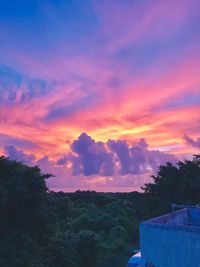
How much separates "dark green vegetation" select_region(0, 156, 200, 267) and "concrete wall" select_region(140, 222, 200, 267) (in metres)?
13.9

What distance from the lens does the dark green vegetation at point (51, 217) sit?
1105 inches

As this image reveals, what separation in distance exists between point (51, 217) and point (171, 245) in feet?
62.2

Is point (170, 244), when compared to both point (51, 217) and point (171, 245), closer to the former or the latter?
point (171, 245)

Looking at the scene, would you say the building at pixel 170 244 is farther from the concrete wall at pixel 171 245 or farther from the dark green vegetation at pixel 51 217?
the dark green vegetation at pixel 51 217

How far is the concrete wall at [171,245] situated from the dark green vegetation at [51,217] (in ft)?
45.6

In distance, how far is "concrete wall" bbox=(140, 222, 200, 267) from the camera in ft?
35.1

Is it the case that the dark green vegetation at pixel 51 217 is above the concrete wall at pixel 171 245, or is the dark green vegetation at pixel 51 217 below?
above

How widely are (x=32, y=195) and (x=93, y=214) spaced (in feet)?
121

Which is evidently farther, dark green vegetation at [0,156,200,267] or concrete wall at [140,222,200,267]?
dark green vegetation at [0,156,200,267]

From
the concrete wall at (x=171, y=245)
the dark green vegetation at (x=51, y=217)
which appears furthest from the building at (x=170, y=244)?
the dark green vegetation at (x=51, y=217)

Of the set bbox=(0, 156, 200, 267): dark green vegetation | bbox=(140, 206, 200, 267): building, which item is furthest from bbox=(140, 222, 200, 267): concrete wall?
bbox=(0, 156, 200, 267): dark green vegetation

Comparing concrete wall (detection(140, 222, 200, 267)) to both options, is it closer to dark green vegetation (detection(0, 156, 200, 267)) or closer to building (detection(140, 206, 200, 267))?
building (detection(140, 206, 200, 267))

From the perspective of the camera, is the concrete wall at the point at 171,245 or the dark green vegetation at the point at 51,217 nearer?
the concrete wall at the point at 171,245

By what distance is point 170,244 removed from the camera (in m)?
12.1
